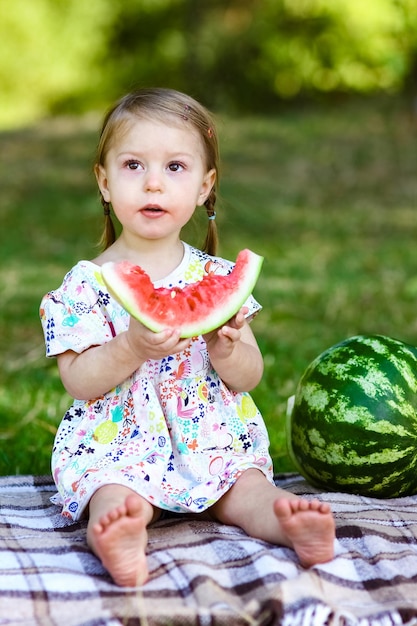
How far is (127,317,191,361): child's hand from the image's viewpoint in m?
2.53

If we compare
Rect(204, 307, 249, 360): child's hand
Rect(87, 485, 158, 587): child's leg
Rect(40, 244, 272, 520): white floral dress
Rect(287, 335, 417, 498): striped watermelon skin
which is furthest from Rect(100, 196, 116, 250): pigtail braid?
Rect(87, 485, 158, 587): child's leg

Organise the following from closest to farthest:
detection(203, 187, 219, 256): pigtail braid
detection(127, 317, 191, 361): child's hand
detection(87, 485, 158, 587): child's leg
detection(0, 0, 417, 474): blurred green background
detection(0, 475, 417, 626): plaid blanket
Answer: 1. detection(0, 475, 417, 626): plaid blanket
2. detection(87, 485, 158, 587): child's leg
3. detection(127, 317, 191, 361): child's hand
4. detection(203, 187, 219, 256): pigtail braid
5. detection(0, 0, 417, 474): blurred green background

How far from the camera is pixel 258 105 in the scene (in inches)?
639

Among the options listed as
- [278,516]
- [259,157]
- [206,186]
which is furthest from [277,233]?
[278,516]

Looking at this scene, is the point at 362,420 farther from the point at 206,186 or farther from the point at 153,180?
the point at 153,180

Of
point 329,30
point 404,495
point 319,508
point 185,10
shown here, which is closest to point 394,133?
point 329,30

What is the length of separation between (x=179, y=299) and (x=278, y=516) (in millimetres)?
697

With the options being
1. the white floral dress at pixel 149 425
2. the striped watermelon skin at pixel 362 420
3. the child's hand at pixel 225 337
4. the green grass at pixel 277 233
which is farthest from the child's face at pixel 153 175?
the striped watermelon skin at pixel 362 420

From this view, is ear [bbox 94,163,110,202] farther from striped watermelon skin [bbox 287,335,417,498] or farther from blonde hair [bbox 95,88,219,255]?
striped watermelon skin [bbox 287,335,417,498]

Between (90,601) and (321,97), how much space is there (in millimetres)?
14565

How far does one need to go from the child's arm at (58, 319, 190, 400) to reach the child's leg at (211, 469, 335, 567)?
507 millimetres

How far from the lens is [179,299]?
268 cm

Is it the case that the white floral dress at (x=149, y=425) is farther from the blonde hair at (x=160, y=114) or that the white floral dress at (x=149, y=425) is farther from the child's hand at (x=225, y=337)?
the blonde hair at (x=160, y=114)

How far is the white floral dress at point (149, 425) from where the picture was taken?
2762 mm
